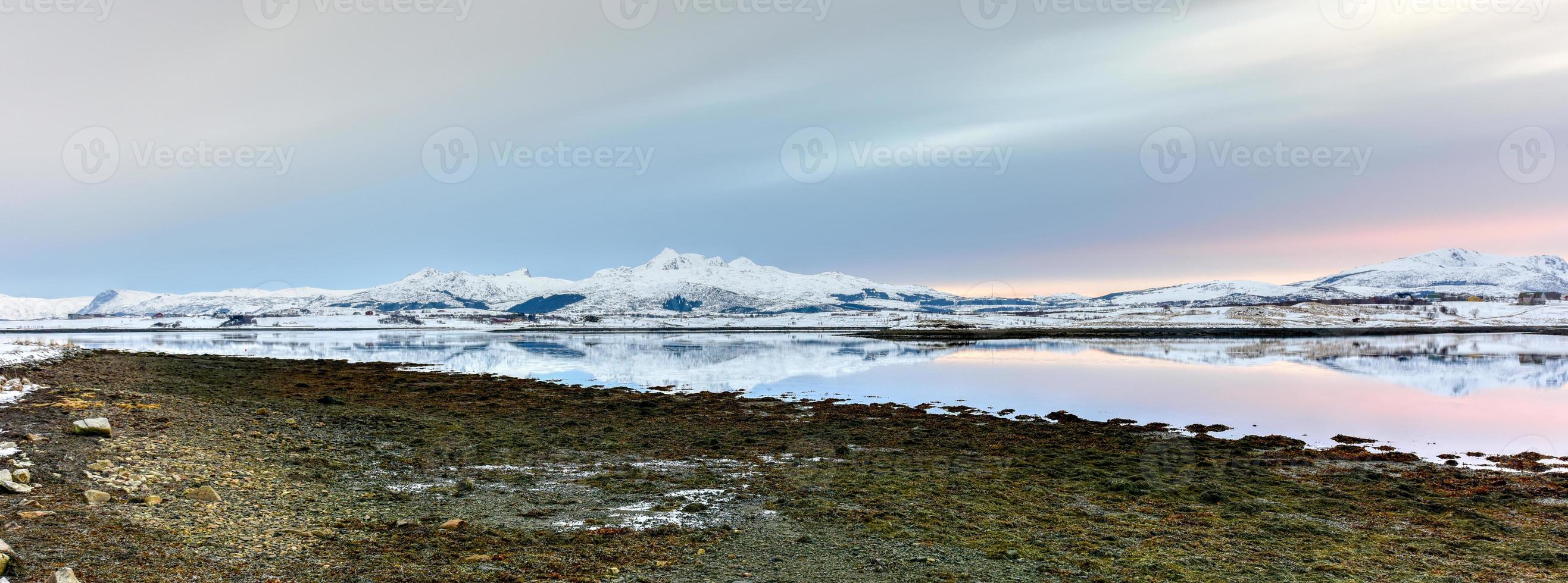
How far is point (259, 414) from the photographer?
63.5 feet

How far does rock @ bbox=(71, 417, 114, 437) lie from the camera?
43.7 feet

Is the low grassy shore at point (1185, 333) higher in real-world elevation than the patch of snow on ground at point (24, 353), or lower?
lower

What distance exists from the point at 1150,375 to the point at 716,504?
126ft

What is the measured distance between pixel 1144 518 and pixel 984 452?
6.68m

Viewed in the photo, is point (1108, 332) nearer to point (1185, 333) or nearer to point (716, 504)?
point (1185, 333)

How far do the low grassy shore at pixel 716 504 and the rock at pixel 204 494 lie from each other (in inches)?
5.5

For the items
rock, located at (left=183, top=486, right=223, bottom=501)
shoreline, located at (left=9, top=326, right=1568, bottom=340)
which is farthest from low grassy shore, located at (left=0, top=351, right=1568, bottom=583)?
shoreline, located at (left=9, top=326, right=1568, bottom=340)

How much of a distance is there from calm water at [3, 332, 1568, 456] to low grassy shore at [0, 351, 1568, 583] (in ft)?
24.9

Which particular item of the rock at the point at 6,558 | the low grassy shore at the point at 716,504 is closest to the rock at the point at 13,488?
the low grassy shore at the point at 716,504

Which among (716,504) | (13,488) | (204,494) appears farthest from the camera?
(716,504)

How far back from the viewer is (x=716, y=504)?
12.3 metres

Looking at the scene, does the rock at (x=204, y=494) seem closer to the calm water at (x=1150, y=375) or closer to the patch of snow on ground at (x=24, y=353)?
the patch of snow on ground at (x=24, y=353)

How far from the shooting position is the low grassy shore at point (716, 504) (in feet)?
29.2

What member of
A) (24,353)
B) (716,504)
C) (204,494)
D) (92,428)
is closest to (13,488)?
(204,494)
